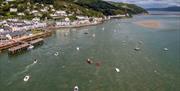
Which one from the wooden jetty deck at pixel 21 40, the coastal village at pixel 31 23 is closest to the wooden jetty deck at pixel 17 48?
the coastal village at pixel 31 23

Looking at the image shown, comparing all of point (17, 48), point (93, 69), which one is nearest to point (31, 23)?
point (17, 48)

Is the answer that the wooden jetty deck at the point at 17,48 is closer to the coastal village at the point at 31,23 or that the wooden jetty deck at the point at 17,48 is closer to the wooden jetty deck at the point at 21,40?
the coastal village at the point at 31,23

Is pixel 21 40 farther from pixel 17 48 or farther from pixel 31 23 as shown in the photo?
pixel 31 23

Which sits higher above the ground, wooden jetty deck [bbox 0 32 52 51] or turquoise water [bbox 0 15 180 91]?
wooden jetty deck [bbox 0 32 52 51]

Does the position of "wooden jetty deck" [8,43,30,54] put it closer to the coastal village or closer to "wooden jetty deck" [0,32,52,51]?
the coastal village

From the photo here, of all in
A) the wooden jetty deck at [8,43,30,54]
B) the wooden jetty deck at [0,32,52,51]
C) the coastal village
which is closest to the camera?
the wooden jetty deck at [8,43,30,54]

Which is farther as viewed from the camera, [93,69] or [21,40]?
[21,40]

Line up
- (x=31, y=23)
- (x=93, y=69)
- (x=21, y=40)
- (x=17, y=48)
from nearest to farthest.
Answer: (x=93, y=69) → (x=17, y=48) → (x=21, y=40) → (x=31, y=23)

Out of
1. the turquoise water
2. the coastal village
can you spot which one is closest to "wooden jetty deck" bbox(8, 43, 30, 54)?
the coastal village
